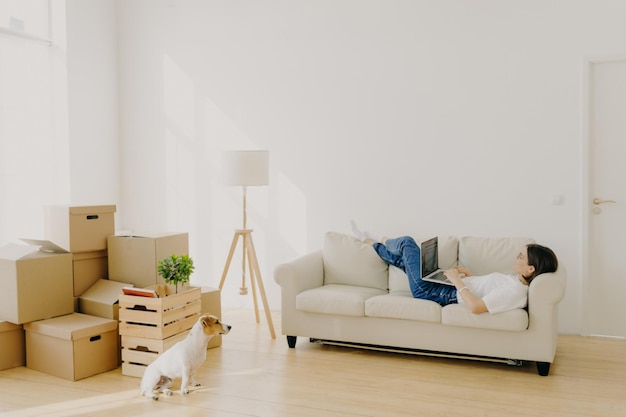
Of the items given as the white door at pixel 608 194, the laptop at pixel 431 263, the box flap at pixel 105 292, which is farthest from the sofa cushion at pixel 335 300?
the white door at pixel 608 194

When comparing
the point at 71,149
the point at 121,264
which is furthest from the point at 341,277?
the point at 71,149

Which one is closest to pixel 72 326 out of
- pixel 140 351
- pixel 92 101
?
pixel 140 351

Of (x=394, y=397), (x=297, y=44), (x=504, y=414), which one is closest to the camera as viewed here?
(x=504, y=414)

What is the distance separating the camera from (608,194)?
4.73 m

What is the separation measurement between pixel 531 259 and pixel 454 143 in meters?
1.40

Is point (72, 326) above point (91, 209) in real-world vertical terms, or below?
below

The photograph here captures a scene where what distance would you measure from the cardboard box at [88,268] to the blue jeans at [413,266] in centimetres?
200

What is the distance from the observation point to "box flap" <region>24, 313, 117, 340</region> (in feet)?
12.7

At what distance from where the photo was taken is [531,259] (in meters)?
4.01

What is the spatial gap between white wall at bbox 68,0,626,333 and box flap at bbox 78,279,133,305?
164 centimetres

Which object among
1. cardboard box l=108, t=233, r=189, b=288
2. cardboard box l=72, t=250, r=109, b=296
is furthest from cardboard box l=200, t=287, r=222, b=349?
cardboard box l=72, t=250, r=109, b=296

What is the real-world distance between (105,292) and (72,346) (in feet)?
1.72

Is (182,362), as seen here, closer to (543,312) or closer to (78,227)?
(78,227)

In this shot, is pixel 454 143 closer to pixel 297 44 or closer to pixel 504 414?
pixel 297 44
